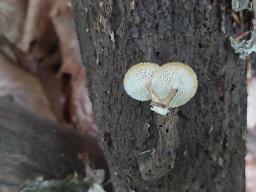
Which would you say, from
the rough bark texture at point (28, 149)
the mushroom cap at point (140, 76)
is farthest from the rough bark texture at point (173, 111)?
the rough bark texture at point (28, 149)

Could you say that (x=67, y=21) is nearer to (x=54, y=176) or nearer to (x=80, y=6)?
(x=54, y=176)

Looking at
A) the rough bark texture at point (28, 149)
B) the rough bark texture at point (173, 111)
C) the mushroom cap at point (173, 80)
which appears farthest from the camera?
the rough bark texture at point (28, 149)

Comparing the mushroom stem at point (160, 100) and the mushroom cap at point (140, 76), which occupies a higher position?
the mushroom cap at point (140, 76)

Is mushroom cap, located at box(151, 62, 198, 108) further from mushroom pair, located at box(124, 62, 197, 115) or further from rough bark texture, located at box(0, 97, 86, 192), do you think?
rough bark texture, located at box(0, 97, 86, 192)

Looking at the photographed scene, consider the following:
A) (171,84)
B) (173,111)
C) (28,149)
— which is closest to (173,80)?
(171,84)

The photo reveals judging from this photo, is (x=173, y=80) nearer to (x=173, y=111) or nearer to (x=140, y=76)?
(x=140, y=76)

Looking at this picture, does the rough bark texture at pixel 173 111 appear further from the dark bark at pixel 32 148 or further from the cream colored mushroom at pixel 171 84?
the dark bark at pixel 32 148

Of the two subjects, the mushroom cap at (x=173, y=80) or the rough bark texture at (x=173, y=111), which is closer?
the mushroom cap at (x=173, y=80)

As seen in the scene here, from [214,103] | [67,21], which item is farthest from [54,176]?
[67,21]
